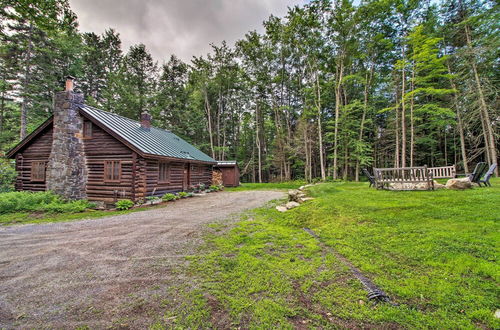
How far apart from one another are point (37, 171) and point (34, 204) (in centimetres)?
357

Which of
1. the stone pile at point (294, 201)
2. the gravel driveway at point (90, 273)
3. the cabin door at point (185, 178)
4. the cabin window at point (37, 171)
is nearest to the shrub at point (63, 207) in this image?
the gravel driveway at point (90, 273)

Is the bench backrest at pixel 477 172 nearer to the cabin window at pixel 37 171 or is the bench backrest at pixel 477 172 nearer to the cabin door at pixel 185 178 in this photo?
the cabin door at pixel 185 178

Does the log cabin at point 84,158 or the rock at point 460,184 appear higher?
the log cabin at point 84,158

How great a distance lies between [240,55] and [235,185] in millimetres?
16247

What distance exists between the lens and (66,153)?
9234 millimetres

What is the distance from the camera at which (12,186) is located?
10359mm

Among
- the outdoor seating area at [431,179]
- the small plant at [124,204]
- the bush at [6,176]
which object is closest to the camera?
the outdoor seating area at [431,179]

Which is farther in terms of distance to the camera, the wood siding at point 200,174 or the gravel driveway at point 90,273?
the wood siding at point 200,174

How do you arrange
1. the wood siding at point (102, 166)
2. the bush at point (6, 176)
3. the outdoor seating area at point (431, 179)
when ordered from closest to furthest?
1. the outdoor seating area at point (431, 179)
2. the wood siding at point (102, 166)
3. the bush at point (6, 176)

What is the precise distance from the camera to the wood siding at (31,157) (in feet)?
33.7

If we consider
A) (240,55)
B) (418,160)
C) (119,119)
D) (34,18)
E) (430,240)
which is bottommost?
(430,240)

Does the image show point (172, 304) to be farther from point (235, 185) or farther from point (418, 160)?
point (418, 160)

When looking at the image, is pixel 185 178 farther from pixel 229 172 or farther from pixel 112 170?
pixel 229 172

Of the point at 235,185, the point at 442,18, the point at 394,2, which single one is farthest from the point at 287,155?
the point at 442,18
